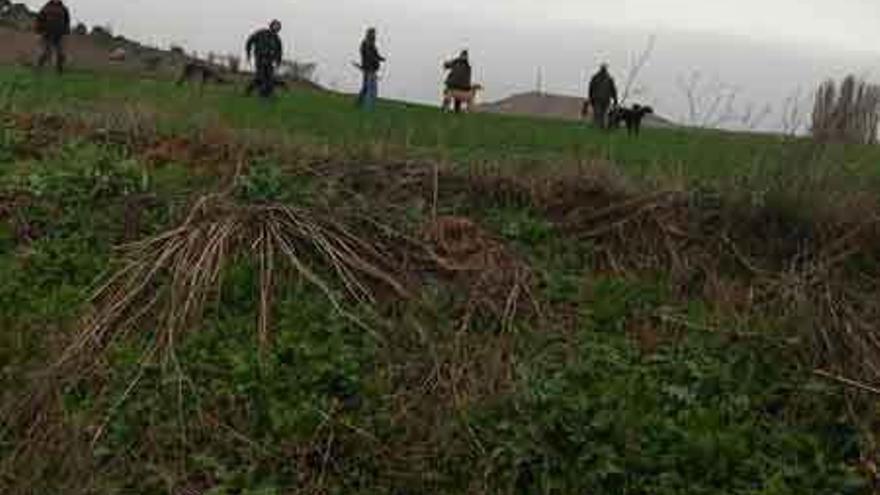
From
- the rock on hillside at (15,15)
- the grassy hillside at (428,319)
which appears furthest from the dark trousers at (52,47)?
the rock on hillside at (15,15)

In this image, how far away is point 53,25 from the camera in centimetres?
1550

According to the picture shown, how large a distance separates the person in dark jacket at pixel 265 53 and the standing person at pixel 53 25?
3.37m

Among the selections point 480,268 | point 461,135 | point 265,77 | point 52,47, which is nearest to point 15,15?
point 52,47

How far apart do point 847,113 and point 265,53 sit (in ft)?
33.6

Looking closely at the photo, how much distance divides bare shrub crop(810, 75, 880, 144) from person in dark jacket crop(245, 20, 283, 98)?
9.88 m

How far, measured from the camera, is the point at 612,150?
10.5 metres

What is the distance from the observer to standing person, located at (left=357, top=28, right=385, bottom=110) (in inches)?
617

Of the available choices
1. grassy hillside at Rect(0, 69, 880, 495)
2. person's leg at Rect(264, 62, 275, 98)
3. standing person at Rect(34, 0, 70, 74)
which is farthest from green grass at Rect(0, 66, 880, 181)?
standing person at Rect(34, 0, 70, 74)

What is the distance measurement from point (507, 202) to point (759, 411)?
2.85m

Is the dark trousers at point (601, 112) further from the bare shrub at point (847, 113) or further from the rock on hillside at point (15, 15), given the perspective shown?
the rock on hillside at point (15, 15)

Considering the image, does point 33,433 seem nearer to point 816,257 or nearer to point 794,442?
point 794,442

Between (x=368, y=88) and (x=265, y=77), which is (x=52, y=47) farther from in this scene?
(x=368, y=88)

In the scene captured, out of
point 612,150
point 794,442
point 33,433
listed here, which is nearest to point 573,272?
point 794,442

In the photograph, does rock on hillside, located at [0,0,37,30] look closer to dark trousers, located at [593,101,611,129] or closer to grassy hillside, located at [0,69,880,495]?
dark trousers, located at [593,101,611,129]
